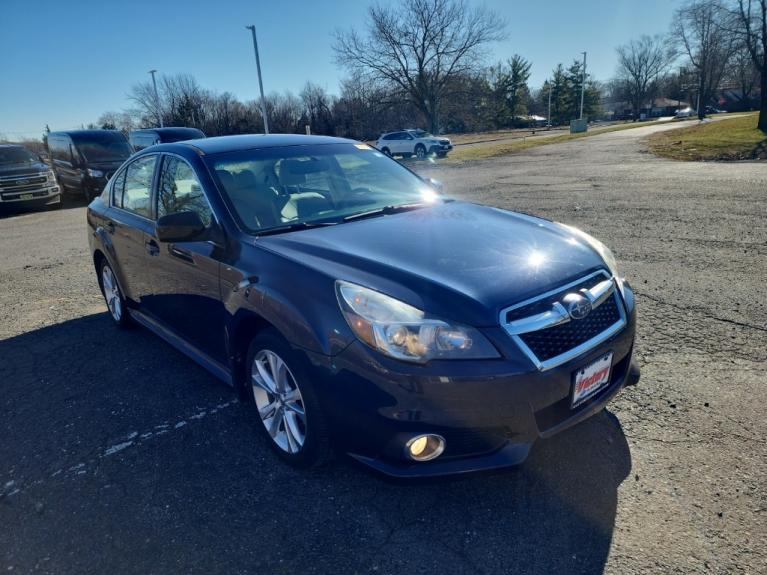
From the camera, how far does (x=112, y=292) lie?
16.7ft

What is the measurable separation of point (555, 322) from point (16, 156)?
17645 mm

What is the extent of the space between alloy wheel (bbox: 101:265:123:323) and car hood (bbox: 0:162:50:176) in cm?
1178

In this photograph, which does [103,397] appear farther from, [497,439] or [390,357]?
[497,439]

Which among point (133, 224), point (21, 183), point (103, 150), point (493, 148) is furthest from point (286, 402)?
point (493, 148)

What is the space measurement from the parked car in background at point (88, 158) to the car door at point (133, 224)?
1186 centimetres

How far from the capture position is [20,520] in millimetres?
2598

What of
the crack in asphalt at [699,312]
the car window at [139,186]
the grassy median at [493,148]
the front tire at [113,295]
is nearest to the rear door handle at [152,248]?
the car window at [139,186]

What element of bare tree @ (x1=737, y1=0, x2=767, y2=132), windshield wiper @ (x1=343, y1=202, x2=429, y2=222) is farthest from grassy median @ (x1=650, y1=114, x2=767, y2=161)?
windshield wiper @ (x1=343, y1=202, x2=429, y2=222)

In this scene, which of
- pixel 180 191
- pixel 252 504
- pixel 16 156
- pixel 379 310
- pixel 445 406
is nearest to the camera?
pixel 445 406

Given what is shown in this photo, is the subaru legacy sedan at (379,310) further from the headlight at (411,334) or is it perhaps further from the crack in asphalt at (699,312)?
the crack in asphalt at (699,312)

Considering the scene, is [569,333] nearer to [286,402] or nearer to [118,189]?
[286,402]

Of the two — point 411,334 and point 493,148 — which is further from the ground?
point 411,334

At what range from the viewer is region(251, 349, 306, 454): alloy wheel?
2703 mm

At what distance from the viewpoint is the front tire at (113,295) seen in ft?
16.0
